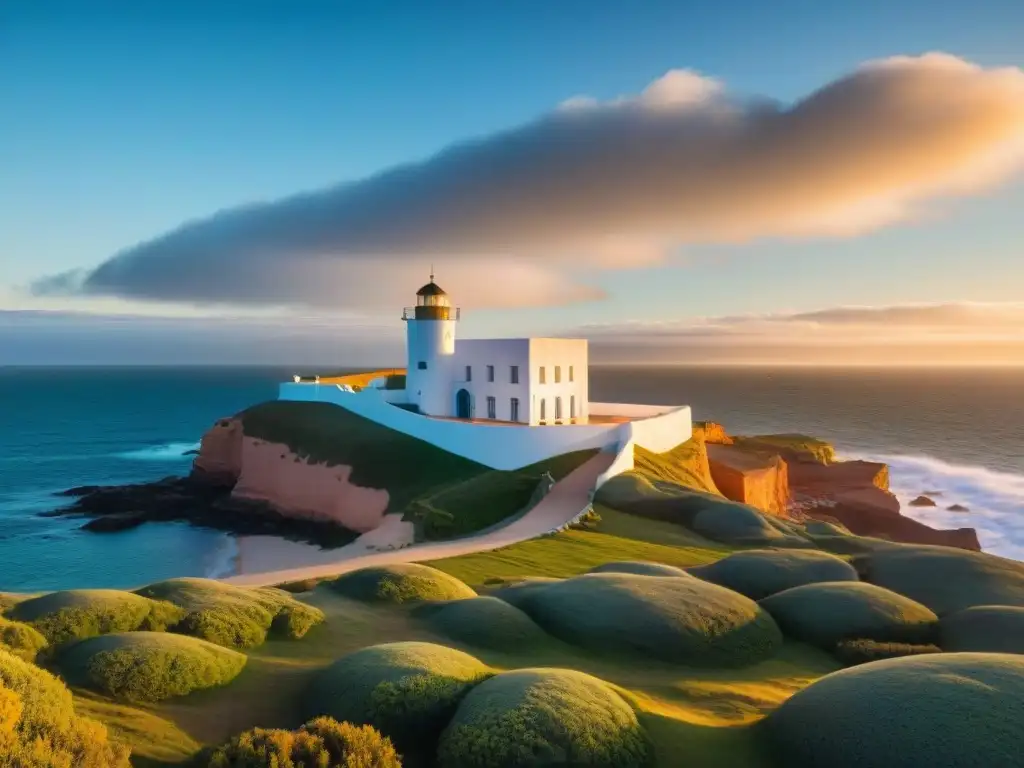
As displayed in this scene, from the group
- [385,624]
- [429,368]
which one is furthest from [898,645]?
[429,368]

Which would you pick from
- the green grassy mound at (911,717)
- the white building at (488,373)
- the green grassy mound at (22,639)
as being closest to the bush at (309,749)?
the green grassy mound at (22,639)

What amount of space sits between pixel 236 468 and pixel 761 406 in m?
140

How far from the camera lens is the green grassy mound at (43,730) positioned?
6.34m

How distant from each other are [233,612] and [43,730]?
245 inches

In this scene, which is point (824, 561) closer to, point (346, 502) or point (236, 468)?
point (346, 502)

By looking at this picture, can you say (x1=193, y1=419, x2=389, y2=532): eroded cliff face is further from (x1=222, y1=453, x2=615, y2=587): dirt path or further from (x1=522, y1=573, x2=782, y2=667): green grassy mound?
(x1=522, y1=573, x2=782, y2=667): green grassy mound

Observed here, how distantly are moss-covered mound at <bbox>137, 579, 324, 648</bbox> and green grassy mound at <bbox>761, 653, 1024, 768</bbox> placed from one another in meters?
8.93

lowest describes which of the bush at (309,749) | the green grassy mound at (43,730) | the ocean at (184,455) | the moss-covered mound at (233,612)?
the ocean at (184,455)

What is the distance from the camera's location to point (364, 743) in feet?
25.5

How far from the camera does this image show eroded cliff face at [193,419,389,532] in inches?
1848

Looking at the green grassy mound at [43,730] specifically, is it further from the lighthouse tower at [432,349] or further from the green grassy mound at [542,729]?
the lighthouse tower at [432,349]

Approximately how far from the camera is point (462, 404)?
56.3 m

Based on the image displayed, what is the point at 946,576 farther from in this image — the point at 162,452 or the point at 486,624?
the point at 162,452

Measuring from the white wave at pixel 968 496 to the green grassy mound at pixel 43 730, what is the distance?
62563 mm
